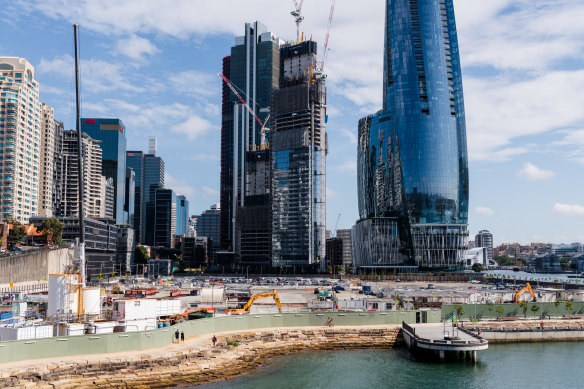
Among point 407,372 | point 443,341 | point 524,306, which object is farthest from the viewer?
point 524,306

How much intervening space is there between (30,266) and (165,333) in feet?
371

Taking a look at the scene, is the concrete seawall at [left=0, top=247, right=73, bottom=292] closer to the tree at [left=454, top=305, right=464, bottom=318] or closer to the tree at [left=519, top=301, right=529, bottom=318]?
the tree at [left=454, top=305, right=464, bottom=318]

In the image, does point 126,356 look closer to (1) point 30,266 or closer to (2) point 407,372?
(2) point 407,372

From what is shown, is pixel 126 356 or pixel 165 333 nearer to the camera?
pixel 126 356

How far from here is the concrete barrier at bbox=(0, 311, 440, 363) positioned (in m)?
51.9

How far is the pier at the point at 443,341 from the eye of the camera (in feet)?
219

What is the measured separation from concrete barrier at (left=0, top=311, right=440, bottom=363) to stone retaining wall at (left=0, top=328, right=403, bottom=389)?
2918 millimetres

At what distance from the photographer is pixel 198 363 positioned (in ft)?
188

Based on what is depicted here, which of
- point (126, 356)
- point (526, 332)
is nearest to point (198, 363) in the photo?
point (126, 356)

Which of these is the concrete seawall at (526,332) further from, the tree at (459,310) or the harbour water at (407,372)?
the harbour water at (407,372)

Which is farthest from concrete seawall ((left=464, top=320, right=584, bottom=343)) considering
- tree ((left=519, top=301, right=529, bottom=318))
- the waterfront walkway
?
the waterfront walkway

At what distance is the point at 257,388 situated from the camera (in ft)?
178

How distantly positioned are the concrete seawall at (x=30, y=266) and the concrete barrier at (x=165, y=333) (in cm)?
8514

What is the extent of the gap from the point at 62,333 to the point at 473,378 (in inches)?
1815
